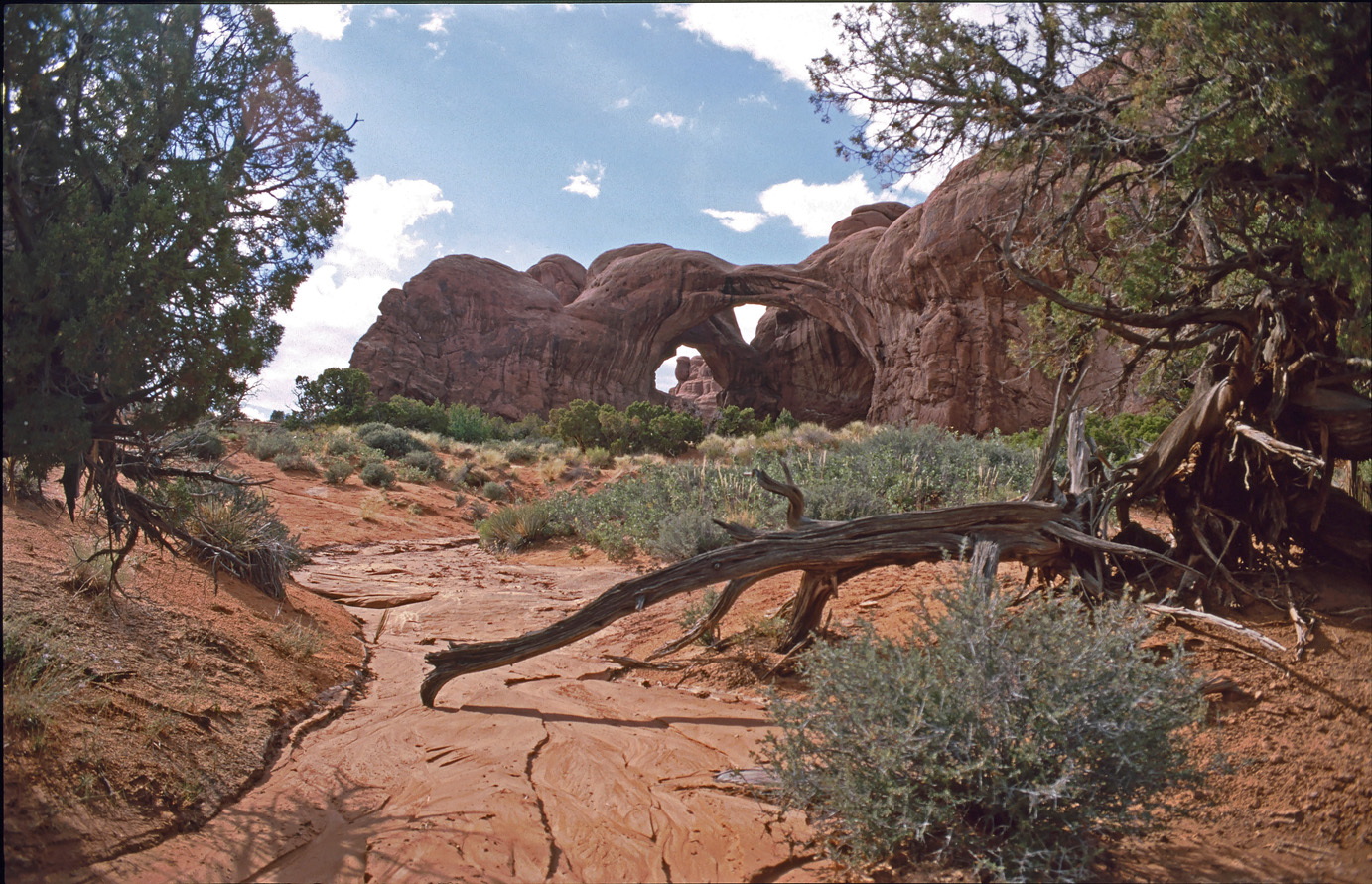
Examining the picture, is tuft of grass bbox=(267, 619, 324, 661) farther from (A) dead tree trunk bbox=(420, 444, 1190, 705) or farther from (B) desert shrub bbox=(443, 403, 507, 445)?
(B) desert shrub bbox=(443, 403, 507, 445)

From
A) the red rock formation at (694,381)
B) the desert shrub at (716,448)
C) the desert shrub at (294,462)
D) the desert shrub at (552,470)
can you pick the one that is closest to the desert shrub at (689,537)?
the desert shrub at (716,448)

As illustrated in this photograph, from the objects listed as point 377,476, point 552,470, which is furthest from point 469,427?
point 377,476

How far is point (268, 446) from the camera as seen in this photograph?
16.1 m

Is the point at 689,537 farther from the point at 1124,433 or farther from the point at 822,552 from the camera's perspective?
the point at 1124,433

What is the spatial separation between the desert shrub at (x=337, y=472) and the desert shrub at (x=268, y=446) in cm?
96

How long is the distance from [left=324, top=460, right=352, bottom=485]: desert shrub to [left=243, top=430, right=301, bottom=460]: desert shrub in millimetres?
965

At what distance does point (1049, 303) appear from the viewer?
20.0 ft

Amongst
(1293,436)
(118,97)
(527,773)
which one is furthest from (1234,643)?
(118,97)

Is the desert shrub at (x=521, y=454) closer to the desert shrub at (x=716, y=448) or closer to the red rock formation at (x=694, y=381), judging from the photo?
the desert shrub at (x=716, y=448)

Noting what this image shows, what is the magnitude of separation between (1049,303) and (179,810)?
21.3 feet

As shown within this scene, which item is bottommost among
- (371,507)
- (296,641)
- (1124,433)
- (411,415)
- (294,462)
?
(296,641)

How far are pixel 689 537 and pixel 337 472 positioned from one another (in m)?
10.9

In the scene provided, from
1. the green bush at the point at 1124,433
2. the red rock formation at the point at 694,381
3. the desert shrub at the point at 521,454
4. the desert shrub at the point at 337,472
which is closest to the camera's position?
the green bush at the point at 1124,433

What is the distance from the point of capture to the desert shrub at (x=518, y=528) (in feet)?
37.6
